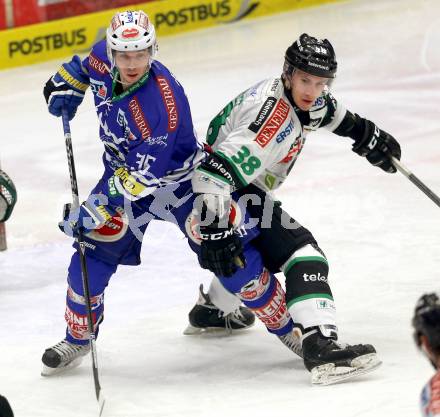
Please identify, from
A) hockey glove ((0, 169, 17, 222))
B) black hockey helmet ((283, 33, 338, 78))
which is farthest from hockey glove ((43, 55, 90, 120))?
hockey glove ((0, 169, 17, 222))

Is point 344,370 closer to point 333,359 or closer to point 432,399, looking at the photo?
point 333,359

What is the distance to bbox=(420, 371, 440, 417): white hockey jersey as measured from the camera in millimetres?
2612

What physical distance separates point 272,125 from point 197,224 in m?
0.44

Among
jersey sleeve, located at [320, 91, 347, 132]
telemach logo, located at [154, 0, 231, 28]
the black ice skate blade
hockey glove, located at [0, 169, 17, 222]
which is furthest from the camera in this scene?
telemach logo, located at [154, 0, 231, 28]

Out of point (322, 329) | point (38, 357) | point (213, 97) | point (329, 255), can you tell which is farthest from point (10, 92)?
point (322, 329)

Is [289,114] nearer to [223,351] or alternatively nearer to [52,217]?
[223,351]

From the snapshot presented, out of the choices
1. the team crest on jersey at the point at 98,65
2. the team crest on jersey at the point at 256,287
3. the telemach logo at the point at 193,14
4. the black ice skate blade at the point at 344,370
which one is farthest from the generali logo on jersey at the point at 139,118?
the telemach logo at the point at 193,14

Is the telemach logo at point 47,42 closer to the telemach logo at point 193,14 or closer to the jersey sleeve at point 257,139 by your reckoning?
the telemach logo at point 193,14

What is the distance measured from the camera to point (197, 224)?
4.57m

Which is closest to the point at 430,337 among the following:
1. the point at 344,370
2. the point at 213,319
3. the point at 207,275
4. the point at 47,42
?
the point at 344,370

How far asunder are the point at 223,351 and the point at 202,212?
78cm

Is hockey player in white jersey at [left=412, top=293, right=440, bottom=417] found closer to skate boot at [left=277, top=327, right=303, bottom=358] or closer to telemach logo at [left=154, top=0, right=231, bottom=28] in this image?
skate boot at [left=277, top=327, right=303, bottom=358]

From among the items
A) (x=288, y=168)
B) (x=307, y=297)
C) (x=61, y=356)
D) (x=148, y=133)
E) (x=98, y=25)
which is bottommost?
(x=98, y=25)

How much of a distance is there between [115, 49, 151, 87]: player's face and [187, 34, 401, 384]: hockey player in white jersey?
0.37m
